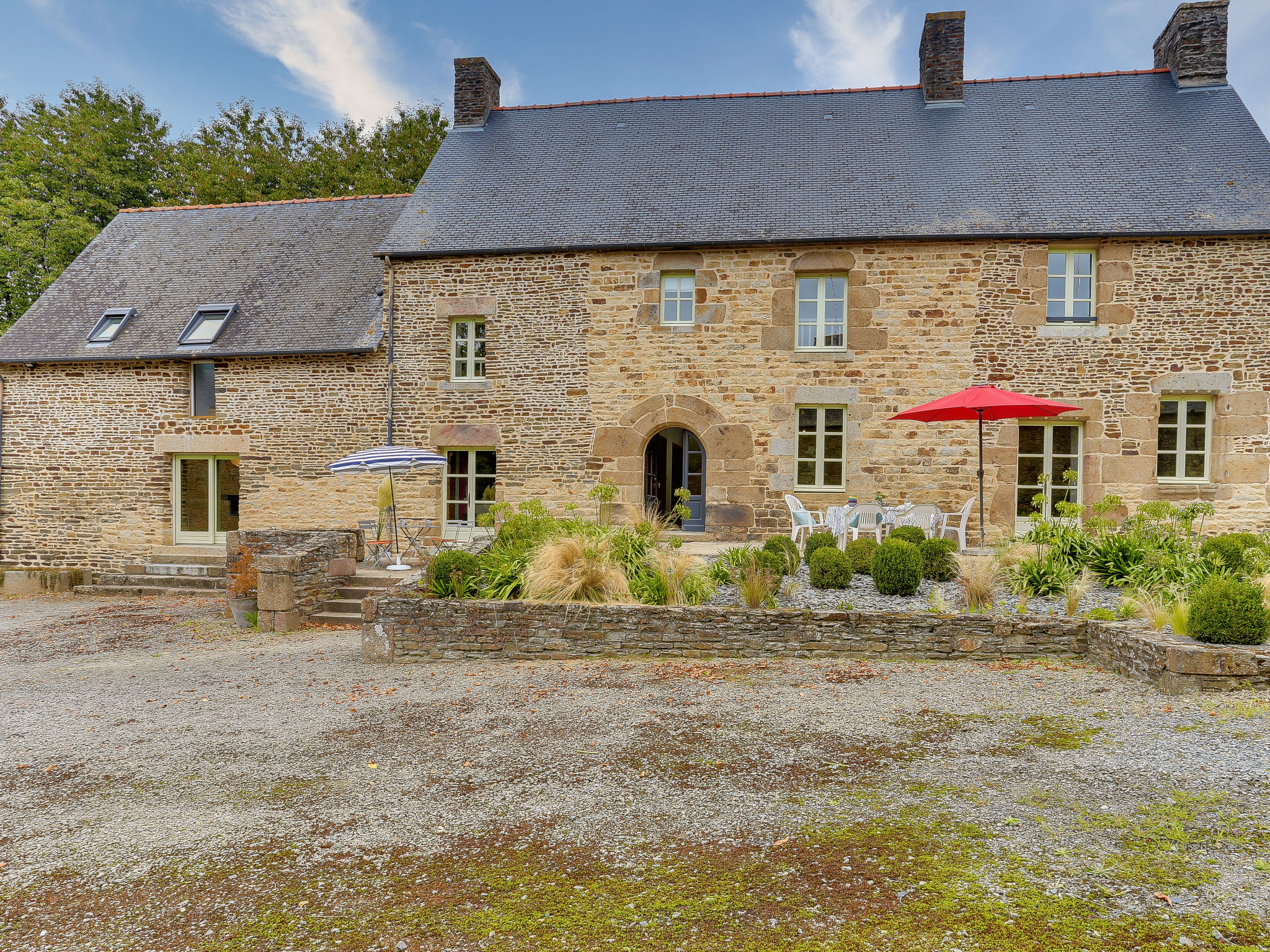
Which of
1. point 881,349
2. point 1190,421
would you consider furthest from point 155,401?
point 1190,421

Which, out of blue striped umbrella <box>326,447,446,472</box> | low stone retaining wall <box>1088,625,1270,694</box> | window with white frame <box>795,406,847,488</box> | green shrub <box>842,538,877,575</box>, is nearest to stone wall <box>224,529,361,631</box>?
blue striped umbrella <box>326,447,446,472</box>

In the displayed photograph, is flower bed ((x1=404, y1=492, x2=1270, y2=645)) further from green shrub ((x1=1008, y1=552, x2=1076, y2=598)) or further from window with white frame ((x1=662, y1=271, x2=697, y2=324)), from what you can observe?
window with white frame ((x1=662, y1=271, x2=697, y2=324))

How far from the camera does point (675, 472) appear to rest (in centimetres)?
1398

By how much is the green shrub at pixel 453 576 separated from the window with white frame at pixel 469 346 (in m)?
5.91

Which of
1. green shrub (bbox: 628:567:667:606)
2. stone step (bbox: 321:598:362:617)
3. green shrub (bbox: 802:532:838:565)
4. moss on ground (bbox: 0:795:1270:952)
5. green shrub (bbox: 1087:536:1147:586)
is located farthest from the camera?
stone step (bbox: 321:598:362:617)

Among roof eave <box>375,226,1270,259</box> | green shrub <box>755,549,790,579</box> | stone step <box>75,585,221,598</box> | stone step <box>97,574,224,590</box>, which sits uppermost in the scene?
roof eave <box>375,226,1270,259</box>

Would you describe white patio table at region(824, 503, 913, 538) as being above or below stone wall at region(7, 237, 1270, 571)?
below

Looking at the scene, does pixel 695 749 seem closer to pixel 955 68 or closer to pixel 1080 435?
pixel 1080 435

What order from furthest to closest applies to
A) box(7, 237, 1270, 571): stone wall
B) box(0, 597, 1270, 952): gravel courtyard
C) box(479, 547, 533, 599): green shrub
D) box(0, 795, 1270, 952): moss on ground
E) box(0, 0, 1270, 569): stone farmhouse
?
1. box(0, 0, 1270, 569): stone farmhouse
2. box(7, 237, 1270, 571): stone wall
3. box(479, 547, 533, 599): green shrub
4. box(0, 597, 1270, 952): gravel courtyard
5. box(0, 795, 1270, 952): moss on ground

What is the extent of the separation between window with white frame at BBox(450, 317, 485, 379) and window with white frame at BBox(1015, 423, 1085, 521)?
879 cm

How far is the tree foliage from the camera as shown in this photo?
57.3 ft

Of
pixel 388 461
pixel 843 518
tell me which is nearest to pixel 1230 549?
pixel 843 518

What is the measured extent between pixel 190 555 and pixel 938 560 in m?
11.8

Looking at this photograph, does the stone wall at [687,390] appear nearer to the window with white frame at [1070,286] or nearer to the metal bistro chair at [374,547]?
the window with white frame at [1070,286]
